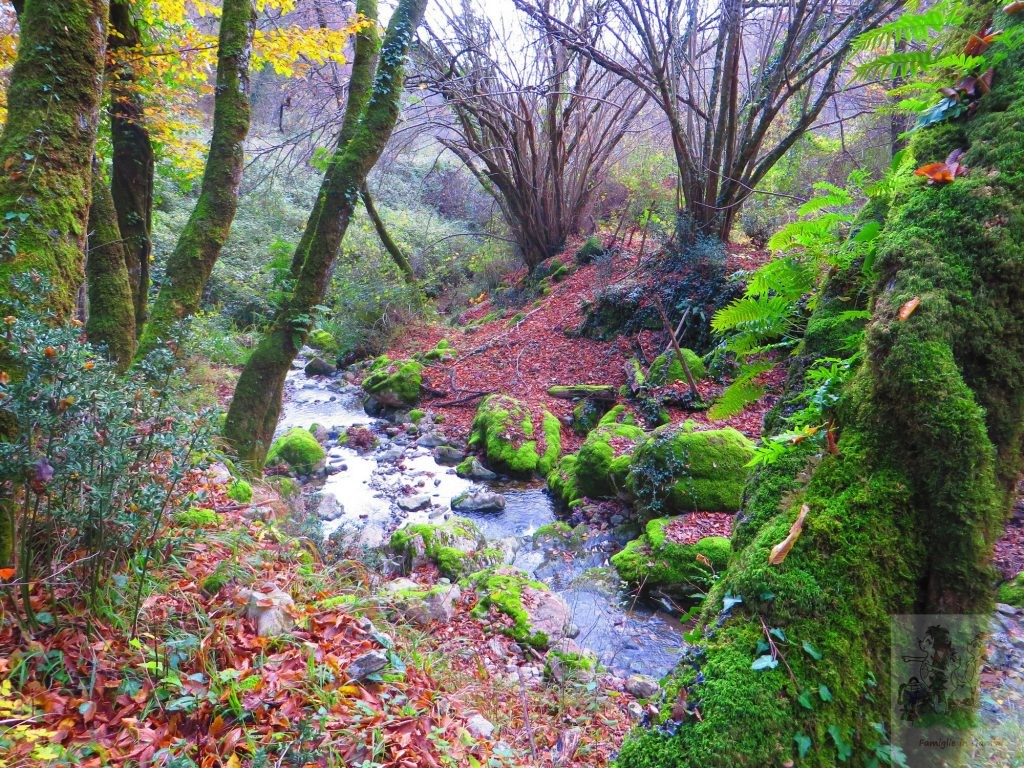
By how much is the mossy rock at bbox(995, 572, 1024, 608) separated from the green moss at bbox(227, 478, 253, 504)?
5.48m

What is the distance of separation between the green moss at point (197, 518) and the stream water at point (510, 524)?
1.98 metres

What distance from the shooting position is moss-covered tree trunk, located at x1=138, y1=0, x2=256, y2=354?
15.6ft

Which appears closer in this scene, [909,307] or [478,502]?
[909,307]

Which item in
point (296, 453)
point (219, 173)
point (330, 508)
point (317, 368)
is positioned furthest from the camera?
point (317, 368)

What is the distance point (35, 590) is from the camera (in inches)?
79.5

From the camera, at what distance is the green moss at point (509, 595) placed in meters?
4.09

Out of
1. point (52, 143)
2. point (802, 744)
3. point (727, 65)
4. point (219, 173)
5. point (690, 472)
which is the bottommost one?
point (690, 472)

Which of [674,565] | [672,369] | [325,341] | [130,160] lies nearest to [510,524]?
[674,565]

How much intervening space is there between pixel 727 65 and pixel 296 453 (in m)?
9.02

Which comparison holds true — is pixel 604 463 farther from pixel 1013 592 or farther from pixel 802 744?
pixel 802 744

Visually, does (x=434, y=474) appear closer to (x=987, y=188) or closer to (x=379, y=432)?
(x=379, y=432)

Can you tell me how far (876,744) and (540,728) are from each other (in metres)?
2.17

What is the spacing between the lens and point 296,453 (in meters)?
7.68

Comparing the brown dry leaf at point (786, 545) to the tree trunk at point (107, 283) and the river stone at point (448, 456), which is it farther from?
the river stone at point (448, 456)
